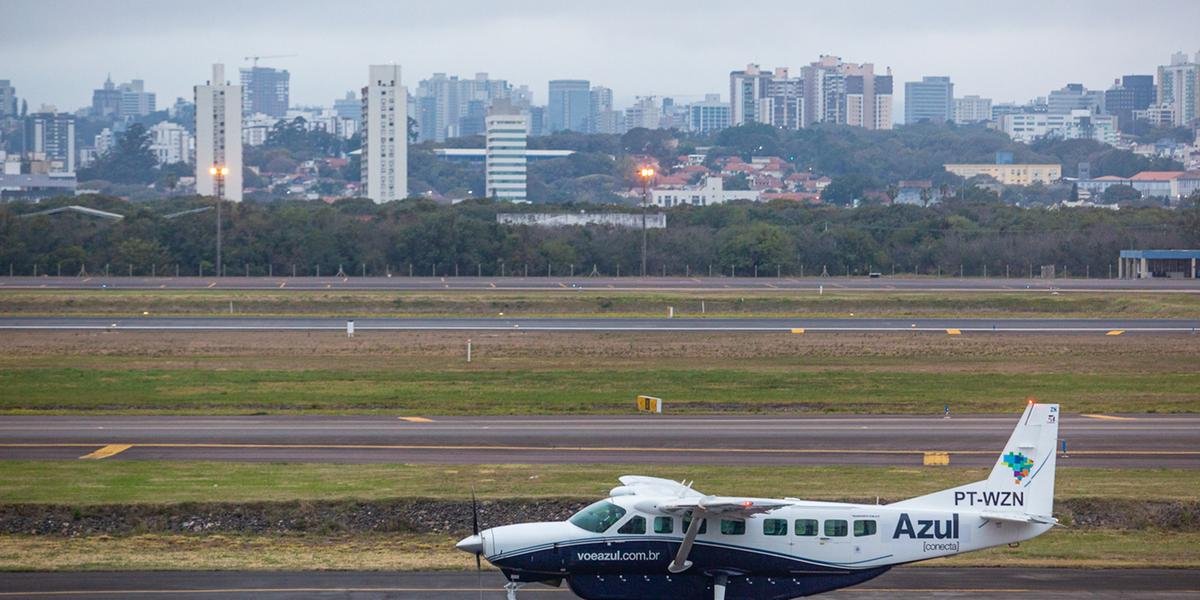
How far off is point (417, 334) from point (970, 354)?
1086 inches

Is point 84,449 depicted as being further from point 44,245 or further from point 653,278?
point 44,245

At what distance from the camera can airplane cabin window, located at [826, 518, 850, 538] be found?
2452cm

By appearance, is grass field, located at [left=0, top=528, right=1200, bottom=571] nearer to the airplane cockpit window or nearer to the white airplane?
the white airplane

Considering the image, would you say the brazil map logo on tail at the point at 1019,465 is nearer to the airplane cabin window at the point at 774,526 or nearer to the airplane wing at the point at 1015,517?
the airplane wing at the point at 1015,517

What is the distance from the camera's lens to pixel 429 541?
103ft

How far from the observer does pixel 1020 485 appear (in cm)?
2534

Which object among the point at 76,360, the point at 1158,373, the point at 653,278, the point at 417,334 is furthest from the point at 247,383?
the point at 653,278

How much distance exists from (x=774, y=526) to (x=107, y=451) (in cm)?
2291

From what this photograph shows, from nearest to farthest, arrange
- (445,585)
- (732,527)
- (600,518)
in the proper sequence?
(732,527), (600,518), (445,585)

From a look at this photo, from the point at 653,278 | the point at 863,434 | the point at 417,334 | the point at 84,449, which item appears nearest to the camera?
the point at 84,449

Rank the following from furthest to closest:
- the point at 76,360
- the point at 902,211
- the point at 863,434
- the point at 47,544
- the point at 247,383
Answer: the point at 902,211 < the point at 76,360 < the point at 247,383 < the point at 863,434 < the point at 47,544

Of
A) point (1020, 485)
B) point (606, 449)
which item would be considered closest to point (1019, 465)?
point (1020, 485)

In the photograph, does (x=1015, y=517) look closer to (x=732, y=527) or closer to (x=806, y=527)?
(x=806, y=527)

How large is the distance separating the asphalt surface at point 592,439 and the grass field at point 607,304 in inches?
1549
